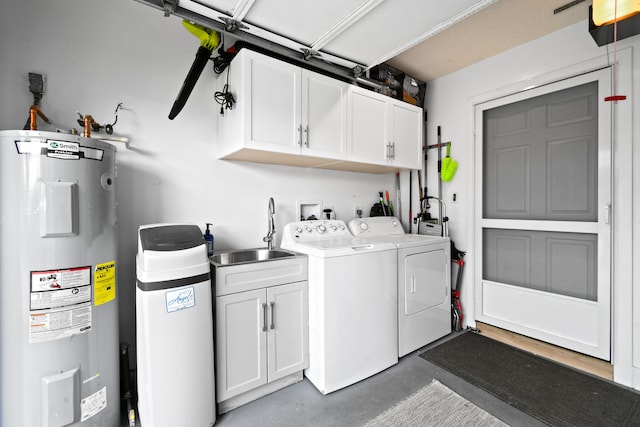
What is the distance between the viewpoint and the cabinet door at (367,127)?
242 cm

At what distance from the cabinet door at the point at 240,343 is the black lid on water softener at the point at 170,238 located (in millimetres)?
402

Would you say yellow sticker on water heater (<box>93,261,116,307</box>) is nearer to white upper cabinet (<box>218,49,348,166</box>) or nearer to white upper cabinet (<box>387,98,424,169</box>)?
white upper cabinet (<box>218,49,348,166</box>)

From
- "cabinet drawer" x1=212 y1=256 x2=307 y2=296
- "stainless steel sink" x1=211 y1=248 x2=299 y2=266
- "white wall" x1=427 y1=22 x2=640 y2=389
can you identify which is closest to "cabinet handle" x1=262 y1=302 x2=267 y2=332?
"cabinet drawer" x1=212 y1=256 x2=307 y2=296

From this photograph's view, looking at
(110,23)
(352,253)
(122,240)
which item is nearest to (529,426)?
(352,253)

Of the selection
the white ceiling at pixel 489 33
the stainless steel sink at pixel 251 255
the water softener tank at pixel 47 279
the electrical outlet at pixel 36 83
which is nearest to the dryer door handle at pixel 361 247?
the stainless steel sink at pixel 251 255

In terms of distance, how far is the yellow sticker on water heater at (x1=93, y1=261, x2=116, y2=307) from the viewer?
141cm

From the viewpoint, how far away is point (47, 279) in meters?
1.27

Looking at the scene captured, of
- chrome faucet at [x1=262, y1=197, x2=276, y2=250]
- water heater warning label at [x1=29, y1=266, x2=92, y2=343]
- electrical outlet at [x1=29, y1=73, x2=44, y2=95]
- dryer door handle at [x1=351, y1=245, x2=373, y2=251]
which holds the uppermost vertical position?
electrical outlet at [x1=29, y1=73, x2=44, y2=95]

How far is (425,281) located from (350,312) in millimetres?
904

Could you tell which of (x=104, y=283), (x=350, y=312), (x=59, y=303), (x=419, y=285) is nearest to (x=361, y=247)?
(x=350, y=312)

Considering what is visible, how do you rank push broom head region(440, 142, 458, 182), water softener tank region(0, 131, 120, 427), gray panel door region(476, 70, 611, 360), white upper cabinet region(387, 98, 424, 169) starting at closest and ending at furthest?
water softener tank region(0, 131, 120, 427) → gray panel door region(476, 70, 611, 360) → white upper cabinet region(387, 98, 424, 169) → push broom head region(440, 142, 458, 182)

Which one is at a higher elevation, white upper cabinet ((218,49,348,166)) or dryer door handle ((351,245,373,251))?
white upper cabinet ((218,49,348,166))

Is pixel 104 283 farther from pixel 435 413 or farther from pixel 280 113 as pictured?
pixel 435 413

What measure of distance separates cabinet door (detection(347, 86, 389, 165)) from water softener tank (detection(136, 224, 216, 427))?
1.59 m
